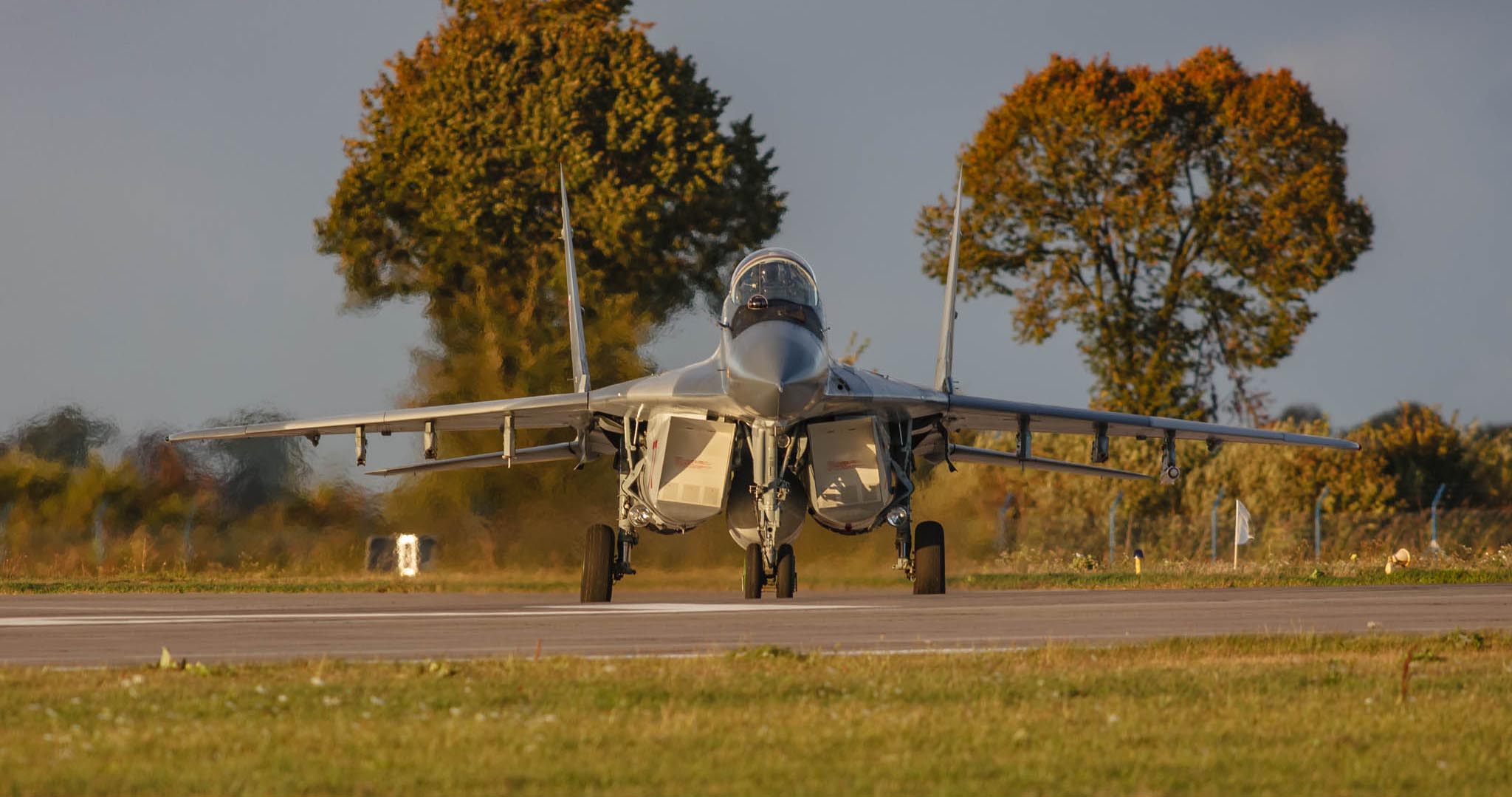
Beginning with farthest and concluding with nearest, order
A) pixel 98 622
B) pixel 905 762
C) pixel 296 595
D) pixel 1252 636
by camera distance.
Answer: pixel 296 595 < pixel 98 622 < pixel 1252 636 < pixel 905 762

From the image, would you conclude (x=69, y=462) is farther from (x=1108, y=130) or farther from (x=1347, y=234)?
(x=1347, y=234)

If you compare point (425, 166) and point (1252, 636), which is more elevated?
point (425, 166)

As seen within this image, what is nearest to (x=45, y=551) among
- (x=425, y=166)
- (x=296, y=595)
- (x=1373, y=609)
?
(x=296, y=595)

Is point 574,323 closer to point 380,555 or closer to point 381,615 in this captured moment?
point 380,555

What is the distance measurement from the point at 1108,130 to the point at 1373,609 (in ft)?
93.6

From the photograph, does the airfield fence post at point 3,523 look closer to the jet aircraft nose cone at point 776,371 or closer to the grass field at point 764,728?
the jet aircraft nose cone at point 776,371

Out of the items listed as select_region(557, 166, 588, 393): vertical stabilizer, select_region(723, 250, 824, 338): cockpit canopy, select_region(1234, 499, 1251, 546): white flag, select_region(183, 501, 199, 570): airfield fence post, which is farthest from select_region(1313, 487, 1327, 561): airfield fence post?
select_region(183, 501, 199, 570): airfield fence post

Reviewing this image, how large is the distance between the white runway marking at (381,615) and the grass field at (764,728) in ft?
18.8

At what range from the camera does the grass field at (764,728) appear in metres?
6.48

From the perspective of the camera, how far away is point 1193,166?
4428 cm

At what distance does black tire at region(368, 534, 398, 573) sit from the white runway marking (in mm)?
10890

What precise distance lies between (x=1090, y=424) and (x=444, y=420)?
8981 mm

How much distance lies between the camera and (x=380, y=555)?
29672 millimetres

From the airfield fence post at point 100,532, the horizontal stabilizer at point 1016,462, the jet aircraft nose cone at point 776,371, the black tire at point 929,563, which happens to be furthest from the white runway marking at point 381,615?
the airfield fence post at point 100,532
